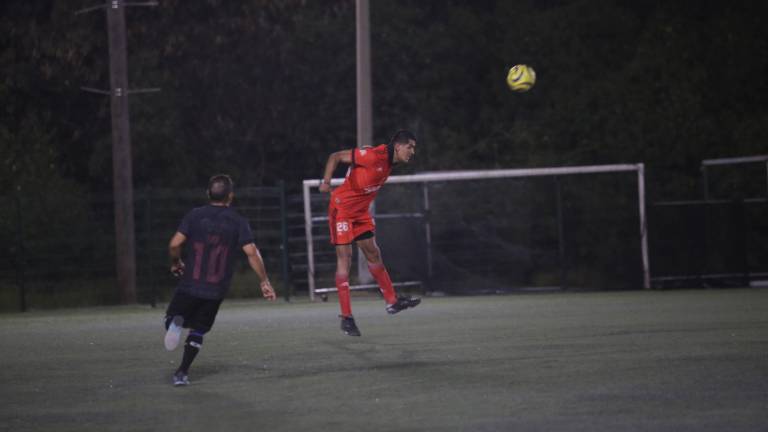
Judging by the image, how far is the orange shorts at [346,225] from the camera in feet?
42.8

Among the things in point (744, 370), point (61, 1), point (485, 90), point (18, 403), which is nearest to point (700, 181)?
point (485, 90)

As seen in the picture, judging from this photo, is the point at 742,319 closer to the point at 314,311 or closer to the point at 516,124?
the point at 314,311

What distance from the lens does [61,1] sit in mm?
30688

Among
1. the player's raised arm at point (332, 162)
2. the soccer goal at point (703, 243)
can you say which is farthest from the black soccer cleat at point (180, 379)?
the soccer goal at point (703, 243)

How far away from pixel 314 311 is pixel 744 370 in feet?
31.9

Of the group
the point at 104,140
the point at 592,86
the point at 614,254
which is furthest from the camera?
the point at 592,86

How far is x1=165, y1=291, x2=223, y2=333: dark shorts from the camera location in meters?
9.70

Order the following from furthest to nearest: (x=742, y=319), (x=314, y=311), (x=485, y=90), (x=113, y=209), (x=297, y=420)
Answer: (x=485, y=90) → (x=113, y=209) → (x=314, y=311) → (x=742, y=319) → (x=297, y=420)

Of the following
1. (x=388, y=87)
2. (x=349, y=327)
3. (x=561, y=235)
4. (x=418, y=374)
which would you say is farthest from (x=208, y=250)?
(x=388, y=87)

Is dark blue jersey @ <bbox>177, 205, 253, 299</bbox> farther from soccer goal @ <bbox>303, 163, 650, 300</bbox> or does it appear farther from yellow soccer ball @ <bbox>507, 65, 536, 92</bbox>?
soccer goal @ <bbox>303, 163, 650, 300</bbox>

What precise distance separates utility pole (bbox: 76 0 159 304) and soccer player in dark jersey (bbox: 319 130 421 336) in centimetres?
1090

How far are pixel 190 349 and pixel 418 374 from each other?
1849 mm

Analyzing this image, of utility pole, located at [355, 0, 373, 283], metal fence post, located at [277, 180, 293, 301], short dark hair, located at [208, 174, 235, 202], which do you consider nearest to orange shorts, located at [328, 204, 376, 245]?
short dark hair, located at [208, 174, 235, 202]

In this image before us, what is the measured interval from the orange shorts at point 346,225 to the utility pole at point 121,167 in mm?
10845
